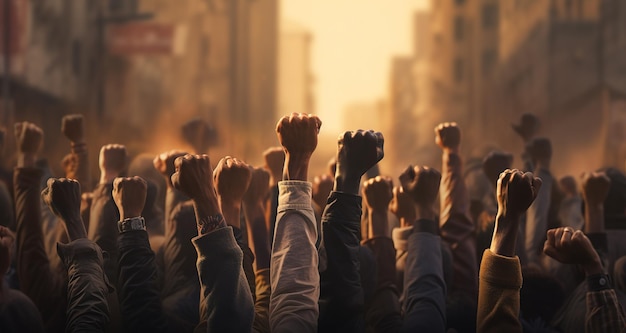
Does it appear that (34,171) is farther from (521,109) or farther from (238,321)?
(521,109)

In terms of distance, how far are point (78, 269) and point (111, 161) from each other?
1570mm

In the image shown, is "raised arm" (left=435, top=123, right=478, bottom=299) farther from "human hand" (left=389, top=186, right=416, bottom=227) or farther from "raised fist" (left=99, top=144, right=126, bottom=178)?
"raised fist" (left=99, top=144, right=126, bottom=178)

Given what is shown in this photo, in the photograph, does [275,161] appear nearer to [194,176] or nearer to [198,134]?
[198,134]

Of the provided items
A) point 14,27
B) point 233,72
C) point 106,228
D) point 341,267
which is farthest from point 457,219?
point 233,72

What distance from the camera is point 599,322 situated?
4.41m

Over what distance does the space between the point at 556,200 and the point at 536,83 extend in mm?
29944

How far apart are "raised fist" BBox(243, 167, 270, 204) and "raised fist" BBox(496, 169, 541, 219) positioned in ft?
6.04

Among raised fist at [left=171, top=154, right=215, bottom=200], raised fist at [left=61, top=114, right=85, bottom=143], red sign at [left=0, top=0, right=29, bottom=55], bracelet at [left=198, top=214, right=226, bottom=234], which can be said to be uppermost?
red sign at [left=0, top=0, right=29, bottom=55]

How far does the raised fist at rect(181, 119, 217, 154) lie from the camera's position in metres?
7.44

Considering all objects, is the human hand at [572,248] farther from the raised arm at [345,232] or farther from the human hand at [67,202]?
the human hand at [67,202]

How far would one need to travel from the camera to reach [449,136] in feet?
19.3

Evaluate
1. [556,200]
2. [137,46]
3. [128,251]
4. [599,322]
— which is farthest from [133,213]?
[137,46]

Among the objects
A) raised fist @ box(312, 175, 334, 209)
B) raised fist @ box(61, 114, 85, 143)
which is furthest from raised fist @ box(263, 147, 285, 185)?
raised fist @ box(61, 114, 85, 143)

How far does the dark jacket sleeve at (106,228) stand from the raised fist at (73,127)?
0.69 metres
